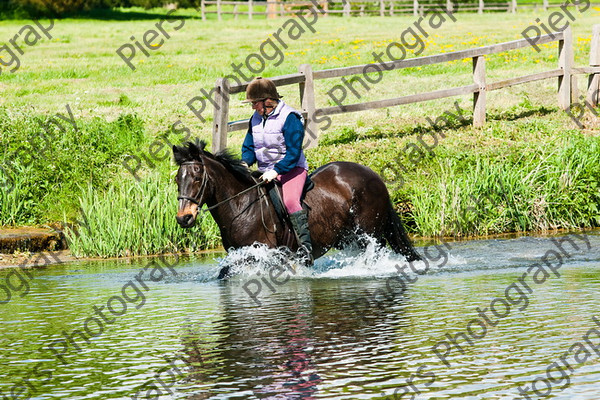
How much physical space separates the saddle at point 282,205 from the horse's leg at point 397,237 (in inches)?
46.8

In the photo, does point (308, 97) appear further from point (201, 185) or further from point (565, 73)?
point (201, 185)

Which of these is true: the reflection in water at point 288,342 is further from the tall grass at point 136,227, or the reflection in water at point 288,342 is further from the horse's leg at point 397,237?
the tall grass at point 136,227

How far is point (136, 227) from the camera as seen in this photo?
12750 mm

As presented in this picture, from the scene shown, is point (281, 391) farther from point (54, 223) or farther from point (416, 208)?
point (54, 223)

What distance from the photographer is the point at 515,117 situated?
711 inches

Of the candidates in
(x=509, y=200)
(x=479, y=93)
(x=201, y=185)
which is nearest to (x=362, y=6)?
(x=479, y=93)

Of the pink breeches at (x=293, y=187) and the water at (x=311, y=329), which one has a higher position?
the pink breeches at (x=293, y=187)

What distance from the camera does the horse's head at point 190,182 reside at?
364 inches

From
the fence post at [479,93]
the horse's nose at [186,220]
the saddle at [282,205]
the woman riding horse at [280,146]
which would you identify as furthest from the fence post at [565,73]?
the horse's nose at [186,220]

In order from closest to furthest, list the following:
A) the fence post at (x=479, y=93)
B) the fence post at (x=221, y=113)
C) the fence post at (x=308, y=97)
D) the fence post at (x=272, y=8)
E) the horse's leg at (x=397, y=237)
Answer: the horse's leg at (x=397, y=237)
the fence post at (x=221, y=113)
the fence post at (x=308, y=97)
the fence post at (x=479, y=93)
the fence post at (x=272, y=8)

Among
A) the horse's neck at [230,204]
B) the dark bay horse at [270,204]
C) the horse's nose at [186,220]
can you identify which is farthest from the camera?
the horse's neck at [230,204]

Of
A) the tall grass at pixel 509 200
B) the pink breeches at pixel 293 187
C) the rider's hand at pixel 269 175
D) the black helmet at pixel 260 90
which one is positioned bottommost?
the tall grass at pixel 509 200

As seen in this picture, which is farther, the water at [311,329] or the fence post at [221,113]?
the fence post at [221,113]

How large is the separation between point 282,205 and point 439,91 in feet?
26.0
